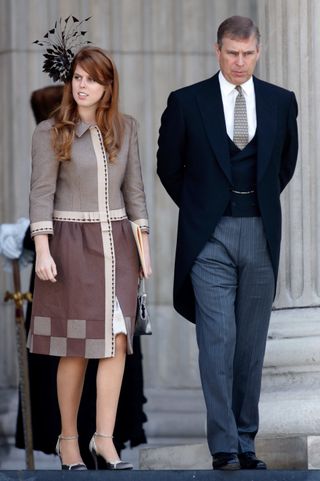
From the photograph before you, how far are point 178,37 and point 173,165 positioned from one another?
12.9 feet

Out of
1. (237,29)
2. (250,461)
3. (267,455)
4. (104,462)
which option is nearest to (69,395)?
(104,462)

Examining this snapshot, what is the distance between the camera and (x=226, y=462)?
834cm

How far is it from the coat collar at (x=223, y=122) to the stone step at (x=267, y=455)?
1334 millimetres

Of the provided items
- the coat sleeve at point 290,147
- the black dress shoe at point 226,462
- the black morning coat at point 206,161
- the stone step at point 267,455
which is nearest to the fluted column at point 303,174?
the stone step at point 267,455

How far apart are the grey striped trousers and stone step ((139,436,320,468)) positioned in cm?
42

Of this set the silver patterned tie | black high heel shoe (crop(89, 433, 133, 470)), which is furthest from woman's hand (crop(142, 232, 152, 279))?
black high heel shoe (crop(89, 433, 133, 470))

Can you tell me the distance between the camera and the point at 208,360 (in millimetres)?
8438

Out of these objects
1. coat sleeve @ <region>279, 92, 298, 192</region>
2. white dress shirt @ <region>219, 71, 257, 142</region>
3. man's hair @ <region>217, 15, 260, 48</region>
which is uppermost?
man's hair @ <region>217, 15, 260, 48</region>

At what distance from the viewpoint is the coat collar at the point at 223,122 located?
8.50 metres

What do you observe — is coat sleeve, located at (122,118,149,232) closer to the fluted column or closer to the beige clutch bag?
the beige clutch bag

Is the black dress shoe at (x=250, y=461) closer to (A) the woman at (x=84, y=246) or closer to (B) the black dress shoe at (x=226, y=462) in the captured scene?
(B) the black dress shoe at (x=226, y=462)

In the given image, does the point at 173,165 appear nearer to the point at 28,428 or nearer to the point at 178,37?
the point at 28,428

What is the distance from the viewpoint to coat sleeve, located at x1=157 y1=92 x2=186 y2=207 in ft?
28.2

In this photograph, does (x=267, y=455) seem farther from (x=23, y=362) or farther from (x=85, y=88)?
(x=23, y=362)
